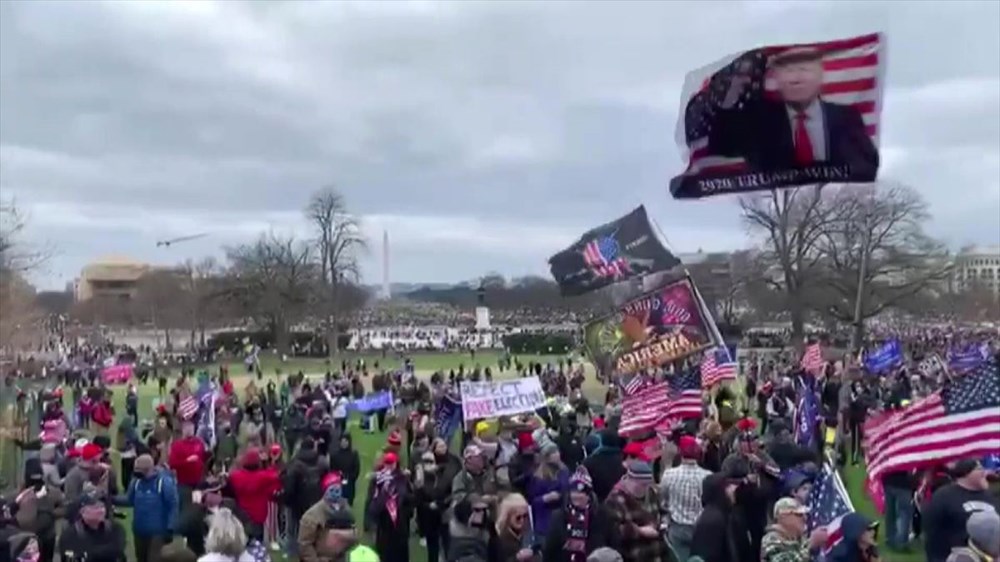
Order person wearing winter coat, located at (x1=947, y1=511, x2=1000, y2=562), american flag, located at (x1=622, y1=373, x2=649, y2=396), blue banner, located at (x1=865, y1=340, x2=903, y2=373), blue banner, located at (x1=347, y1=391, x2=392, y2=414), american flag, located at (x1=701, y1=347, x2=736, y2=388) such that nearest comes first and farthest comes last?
person wearing winter coat, located at (x1=947, y1=511, x2=1000, y2=562)
american flag, located at (x1=622, y1=373, x2=649, y2=396)
american flag, located at (x1=701, y1=347, x2=736, y2=388)
blue banner, located at (x1=347, y1=391, x2=392, y2=414)
blue banner, located at (x1=865, y1=340, x2=903, y2=373)

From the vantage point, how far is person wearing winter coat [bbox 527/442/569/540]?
34.3 feet

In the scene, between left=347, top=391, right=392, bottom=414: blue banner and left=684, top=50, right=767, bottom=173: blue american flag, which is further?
left=347, top=391, right=392, bottom=414: blue banner

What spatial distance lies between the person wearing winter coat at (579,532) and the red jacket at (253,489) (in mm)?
3825

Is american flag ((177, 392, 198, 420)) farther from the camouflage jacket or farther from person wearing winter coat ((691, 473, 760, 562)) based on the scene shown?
the camouflage jacket

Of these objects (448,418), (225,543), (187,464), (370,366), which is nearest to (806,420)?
(448,418)

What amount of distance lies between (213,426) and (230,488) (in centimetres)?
864

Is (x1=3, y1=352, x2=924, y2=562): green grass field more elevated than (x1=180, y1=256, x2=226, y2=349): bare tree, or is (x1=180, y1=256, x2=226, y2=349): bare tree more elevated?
(x1=180, y1=256, x2=226, y2=349): bare tree

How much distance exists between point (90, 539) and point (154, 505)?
1.88 meters

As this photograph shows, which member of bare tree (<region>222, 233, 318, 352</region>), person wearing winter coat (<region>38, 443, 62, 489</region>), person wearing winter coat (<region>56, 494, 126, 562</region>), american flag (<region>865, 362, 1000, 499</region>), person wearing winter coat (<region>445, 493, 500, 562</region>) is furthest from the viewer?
bare tree (<region>222, 233, 318, 352</region>)

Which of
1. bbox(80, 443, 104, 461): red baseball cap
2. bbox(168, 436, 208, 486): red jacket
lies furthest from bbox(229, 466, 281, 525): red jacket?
bbox(168, 436, 208, 486): red jacket

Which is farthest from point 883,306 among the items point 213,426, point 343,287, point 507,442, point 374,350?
point 507,442

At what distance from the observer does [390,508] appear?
11477 mm

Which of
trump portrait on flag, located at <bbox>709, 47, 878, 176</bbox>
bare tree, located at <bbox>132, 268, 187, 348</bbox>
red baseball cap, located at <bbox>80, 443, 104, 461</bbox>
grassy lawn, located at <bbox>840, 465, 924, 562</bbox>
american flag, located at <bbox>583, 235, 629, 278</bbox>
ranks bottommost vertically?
grassy lawn, located at <bbox>840, 465, 924, 562</bbox>

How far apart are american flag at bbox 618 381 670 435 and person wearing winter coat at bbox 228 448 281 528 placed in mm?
3863
